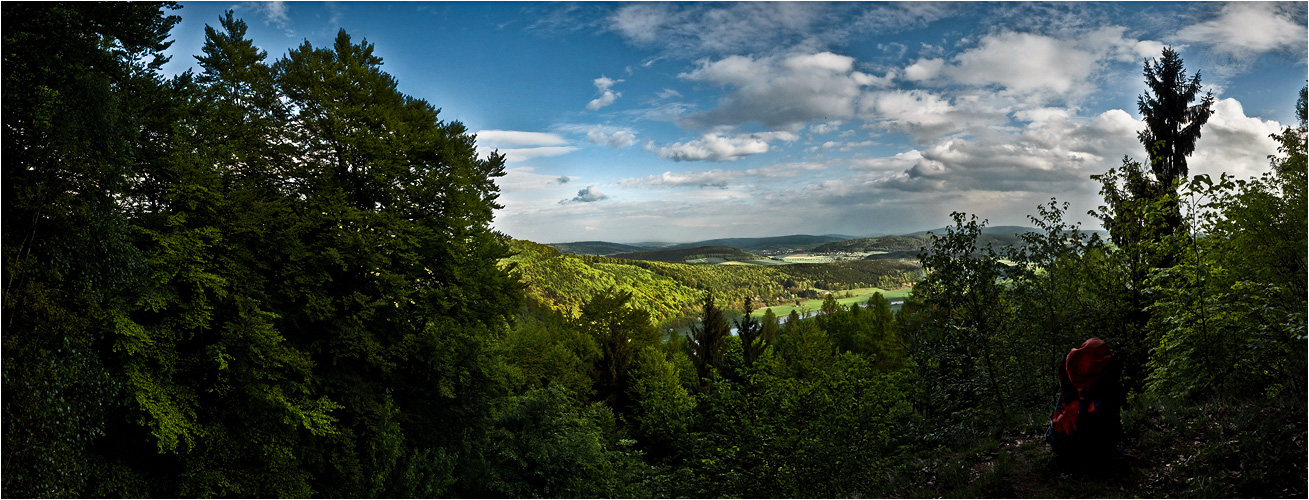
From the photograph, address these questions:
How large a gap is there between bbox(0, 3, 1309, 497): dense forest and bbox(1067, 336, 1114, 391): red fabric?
54.1 inches

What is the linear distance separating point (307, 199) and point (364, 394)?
498cm

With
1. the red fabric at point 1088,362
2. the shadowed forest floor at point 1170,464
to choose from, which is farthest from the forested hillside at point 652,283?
the red fabric at point 1088,362

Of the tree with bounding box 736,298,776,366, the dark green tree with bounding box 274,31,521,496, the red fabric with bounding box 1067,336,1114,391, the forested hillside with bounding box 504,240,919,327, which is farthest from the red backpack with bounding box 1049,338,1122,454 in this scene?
the forested hillside with bounding box 504,240,919,327

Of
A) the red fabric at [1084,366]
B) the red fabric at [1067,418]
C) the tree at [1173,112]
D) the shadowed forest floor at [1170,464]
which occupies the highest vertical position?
the tree at [1173,112]

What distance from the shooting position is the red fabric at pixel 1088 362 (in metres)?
6.89

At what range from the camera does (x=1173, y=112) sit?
17422 mm

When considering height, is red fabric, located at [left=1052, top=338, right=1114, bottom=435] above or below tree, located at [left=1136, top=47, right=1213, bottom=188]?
below

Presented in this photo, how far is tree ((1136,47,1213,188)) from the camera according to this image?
674 inches

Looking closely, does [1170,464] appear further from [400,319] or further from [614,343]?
[614,343]

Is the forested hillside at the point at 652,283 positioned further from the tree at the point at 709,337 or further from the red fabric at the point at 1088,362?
the red fabric at the point at 1088,362

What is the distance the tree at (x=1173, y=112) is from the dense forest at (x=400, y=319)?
0.06 m

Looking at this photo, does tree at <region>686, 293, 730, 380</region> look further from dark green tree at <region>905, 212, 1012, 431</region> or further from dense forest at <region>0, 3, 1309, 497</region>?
dark green tree at <region>905, 212, 1012, 431</region>

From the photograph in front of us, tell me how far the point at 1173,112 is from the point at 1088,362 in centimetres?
1529

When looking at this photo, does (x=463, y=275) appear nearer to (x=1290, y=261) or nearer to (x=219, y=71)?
(x=219, y=71)
